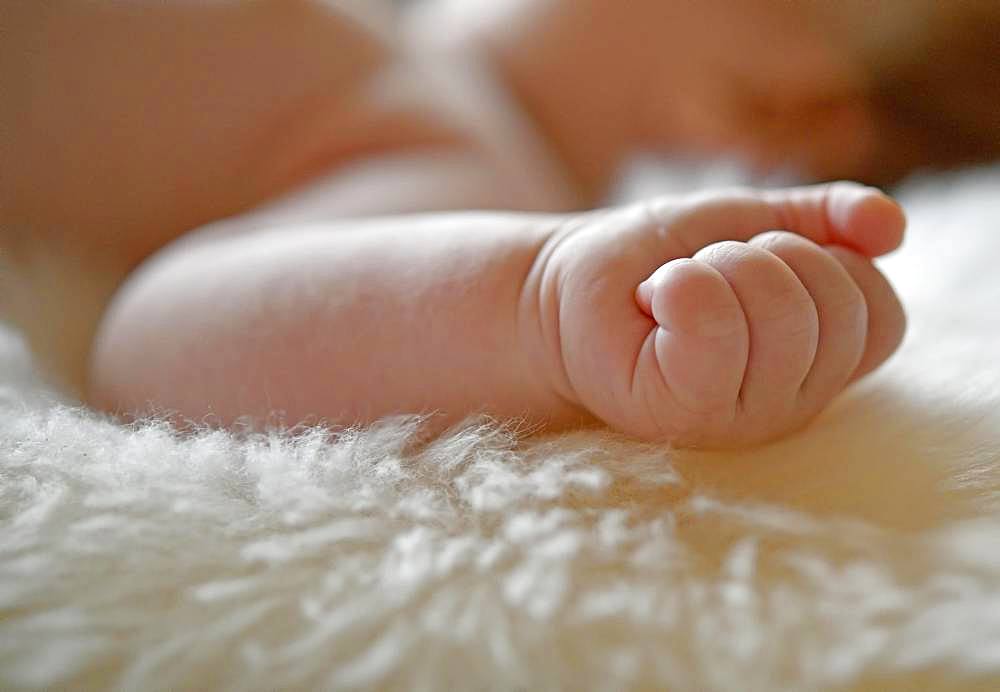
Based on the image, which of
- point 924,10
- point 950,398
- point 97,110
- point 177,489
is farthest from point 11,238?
point 924,10

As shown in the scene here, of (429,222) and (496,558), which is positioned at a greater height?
(429,222)

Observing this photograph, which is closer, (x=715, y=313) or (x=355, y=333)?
(x=715, y=313)

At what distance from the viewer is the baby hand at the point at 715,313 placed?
371mm

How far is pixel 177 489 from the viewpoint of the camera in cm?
36

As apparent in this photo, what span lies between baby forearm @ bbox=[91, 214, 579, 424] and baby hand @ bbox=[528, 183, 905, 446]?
25 mm

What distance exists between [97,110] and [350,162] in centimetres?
20

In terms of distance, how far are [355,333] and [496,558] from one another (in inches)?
7.3

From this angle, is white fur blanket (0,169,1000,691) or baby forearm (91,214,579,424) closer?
white fur blanket (0,169,1000,691)

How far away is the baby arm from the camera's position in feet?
1.25

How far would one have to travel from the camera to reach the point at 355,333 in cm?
47

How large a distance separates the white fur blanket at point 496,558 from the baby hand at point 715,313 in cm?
2

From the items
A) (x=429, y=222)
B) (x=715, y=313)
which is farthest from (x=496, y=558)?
(x=429, y=222)

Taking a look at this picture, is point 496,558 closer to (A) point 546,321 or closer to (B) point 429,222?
(A) point 546,321

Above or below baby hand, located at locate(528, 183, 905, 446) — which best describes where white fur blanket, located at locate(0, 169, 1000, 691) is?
below
